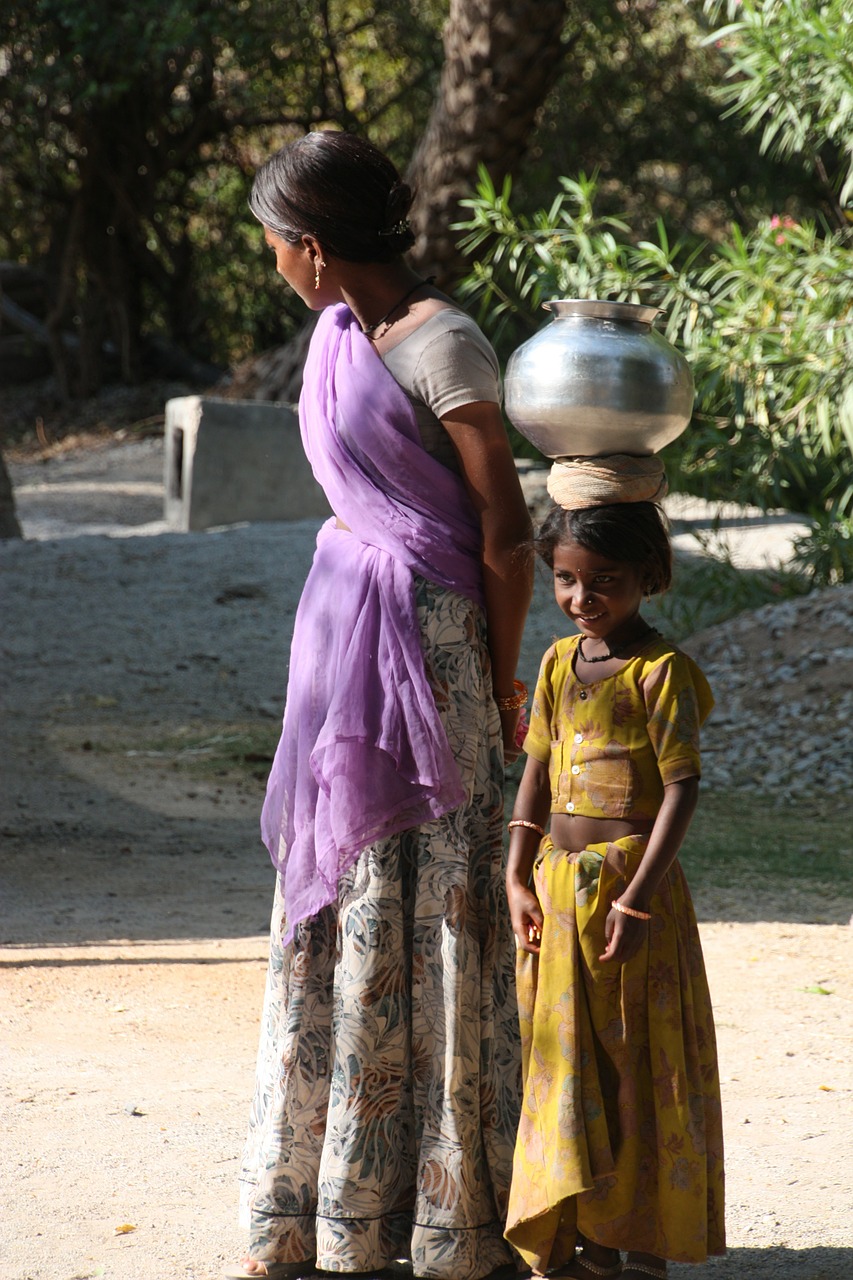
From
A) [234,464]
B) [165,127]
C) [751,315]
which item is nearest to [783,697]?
[751,315]

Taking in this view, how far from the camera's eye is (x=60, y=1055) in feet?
11.6

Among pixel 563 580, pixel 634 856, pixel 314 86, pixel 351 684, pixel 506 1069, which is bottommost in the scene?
pixel 506 1069

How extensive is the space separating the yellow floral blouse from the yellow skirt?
3.0 inches

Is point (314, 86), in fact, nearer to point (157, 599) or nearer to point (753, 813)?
point (157, 599)


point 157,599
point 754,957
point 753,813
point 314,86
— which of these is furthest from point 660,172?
point 754,957

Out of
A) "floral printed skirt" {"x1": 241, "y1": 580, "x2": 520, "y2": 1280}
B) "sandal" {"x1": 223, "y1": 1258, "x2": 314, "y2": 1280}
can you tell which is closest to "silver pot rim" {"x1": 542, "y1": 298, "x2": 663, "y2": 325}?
"floral printed skirt" {"x1": 241, "y1": 580, "x2": 520, "y2": 1280}

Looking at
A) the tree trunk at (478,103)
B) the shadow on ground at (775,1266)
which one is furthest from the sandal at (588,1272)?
the tree trunk at (478,103)

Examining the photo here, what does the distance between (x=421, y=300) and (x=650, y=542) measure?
52 centimetres

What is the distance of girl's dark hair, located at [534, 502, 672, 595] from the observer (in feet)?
7.22

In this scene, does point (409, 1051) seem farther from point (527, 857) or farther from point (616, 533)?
point (616, 533)

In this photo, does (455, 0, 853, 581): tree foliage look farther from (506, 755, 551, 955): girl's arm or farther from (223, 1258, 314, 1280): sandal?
(223, 1258, 314, 1280): sandal

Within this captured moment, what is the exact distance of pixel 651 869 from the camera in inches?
84.0

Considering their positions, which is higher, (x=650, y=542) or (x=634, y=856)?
(x=650, y=542)

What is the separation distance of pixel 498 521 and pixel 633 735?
39cm
